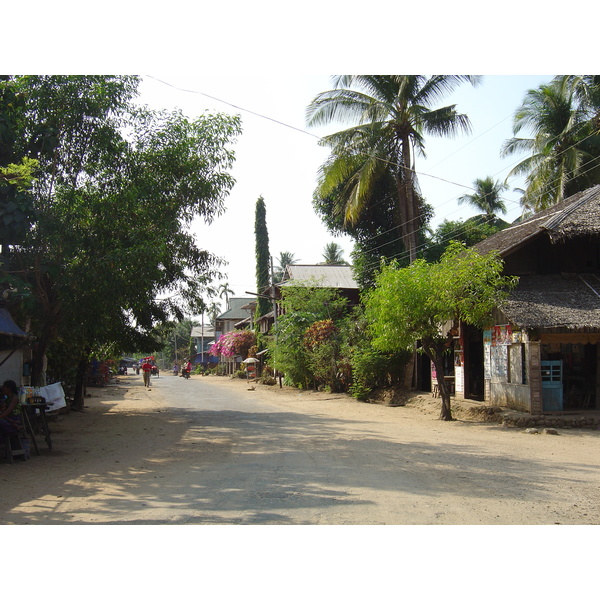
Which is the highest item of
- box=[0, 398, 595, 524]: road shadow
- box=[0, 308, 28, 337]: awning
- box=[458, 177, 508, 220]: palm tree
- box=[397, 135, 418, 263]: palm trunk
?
box=[458, 177, 508, 220]: palm tree

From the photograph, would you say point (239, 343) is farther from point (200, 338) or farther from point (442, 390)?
point (200, 338)

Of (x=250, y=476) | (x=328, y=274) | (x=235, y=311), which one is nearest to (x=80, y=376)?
(x=250, y=476)

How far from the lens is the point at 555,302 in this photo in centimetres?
1576

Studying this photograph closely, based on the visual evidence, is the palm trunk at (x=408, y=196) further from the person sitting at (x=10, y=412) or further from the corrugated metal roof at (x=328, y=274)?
the person sitting at (x=10, y=412)

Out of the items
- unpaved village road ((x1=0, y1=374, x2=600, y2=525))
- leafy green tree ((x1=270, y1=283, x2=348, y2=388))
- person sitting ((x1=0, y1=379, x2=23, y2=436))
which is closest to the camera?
unpaved village road ((x1=0, y1=374, x2=600, y2=525))

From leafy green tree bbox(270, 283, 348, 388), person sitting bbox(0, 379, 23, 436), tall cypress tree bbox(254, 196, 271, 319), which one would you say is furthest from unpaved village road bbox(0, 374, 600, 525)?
tall cypress tree bbox(254, 196, 271, 319)

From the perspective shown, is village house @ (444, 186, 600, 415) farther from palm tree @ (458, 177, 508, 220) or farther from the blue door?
palm tree @ (458, 177, 508, 220)

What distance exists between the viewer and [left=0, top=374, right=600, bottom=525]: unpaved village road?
20.6ft

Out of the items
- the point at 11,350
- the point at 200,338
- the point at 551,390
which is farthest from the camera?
the point at 200,338

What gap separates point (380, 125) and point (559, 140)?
9.36 m

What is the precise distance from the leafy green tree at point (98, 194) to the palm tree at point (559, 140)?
17863mm

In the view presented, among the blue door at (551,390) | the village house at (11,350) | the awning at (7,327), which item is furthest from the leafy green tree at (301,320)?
the awning at (7,327)

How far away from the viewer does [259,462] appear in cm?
954

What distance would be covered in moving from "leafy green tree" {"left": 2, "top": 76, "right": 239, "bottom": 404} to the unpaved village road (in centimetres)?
309
